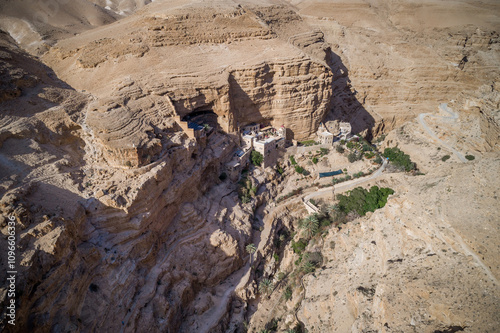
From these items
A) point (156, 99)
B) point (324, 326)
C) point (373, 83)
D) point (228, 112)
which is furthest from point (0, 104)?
point (373, 83)

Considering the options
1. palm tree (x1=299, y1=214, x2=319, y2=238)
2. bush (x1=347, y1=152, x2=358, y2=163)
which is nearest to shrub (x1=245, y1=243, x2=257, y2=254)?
palm tree (x1=299, y1=214, x2=319, y2=238)

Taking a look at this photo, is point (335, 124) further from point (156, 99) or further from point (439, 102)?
point (156, 99)

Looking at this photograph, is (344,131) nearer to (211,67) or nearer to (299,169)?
(299,169)

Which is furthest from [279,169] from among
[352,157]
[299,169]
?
[352,157]

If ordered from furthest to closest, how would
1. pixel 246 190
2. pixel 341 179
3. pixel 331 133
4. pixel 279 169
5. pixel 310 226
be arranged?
pixel 331 133
pixel 279 169
pixel 341 179
pixel 246 190
pixel 310 226

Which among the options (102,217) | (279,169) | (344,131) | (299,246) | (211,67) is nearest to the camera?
(102,217)

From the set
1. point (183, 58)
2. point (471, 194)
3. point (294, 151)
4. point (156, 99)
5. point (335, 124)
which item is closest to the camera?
point (471, 194)

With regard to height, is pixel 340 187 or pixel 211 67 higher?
pixel 211 67
